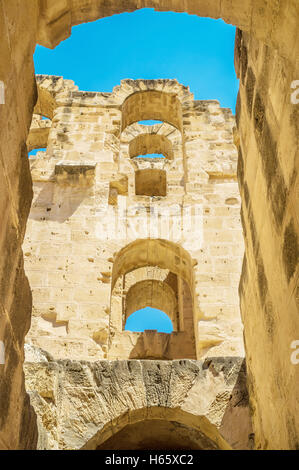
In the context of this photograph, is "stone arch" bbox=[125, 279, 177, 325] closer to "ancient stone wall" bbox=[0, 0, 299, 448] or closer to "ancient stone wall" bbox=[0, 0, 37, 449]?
"ancient stone wall" bbox=[0, 0, 299, 448]

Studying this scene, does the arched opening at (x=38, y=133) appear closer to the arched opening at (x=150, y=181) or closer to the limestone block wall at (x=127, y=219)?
the limestone block wall at (x=127, y=219)

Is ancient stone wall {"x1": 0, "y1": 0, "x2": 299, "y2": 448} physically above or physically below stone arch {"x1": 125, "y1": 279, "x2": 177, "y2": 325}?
below

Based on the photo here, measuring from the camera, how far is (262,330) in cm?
362

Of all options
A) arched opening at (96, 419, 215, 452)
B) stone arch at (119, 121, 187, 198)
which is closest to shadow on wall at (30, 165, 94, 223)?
stone arch at (119, 121, 187, 198)

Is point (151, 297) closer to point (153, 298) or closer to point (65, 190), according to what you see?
point (153, 298)

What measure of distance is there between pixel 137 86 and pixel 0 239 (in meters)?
9.85

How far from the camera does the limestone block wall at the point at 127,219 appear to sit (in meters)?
7.96

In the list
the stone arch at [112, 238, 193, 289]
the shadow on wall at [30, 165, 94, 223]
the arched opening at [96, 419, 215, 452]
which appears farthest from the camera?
the shadow on wall at [30, 165, 94, 223]

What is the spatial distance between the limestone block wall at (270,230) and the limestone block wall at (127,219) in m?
3.89

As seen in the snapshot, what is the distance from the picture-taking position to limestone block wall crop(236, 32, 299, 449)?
273cm

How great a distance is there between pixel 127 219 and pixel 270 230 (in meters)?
6.25

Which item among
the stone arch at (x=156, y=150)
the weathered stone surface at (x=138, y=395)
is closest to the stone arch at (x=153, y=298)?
the stone arch at (x=156, y=150)

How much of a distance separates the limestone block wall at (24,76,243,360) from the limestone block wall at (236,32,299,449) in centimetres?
389

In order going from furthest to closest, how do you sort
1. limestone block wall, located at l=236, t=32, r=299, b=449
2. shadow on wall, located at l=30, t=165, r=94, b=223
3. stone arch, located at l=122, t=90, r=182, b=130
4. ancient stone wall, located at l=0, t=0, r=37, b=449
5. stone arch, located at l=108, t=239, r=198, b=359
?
stone arch, located at l=122, t=90, r=182, b=130, shadow on wall, located at l=30, t=165, r=94, b=223, stone arch, located at l=108, t=239, r=198, b=359, limestone block wall, located at l=236, t=32, r=299, b=449, ancient stone wall, located at l=0, t=0, r=37, b=449
